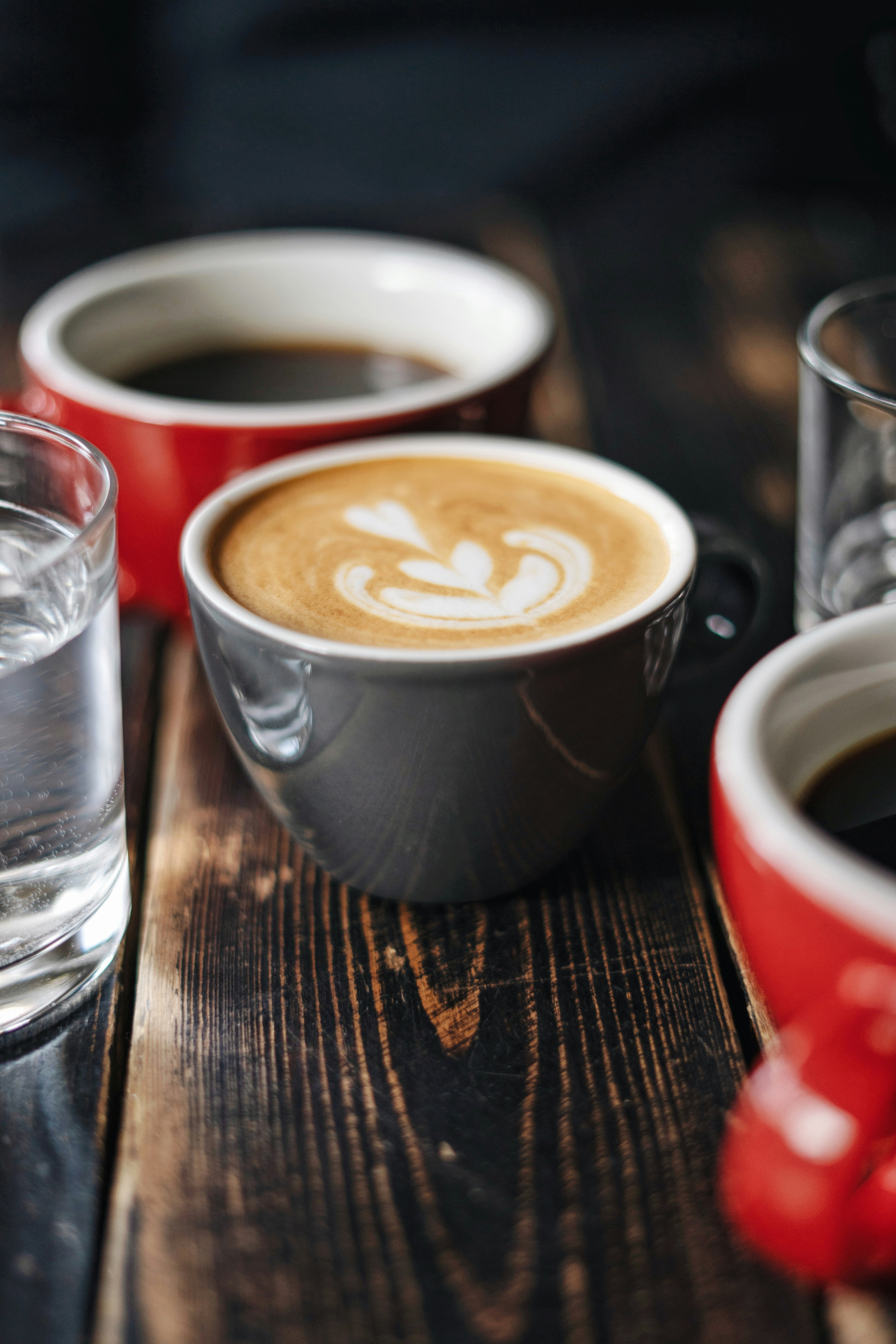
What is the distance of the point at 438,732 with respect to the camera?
462mm

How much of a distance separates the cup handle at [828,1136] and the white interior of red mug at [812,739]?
2cm

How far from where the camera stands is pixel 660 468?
0.87 meters

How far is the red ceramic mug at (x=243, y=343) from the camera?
0.66m

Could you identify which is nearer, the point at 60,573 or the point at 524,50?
the point at 60,573

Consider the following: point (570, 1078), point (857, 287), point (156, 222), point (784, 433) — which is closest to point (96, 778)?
point (570, 1078)

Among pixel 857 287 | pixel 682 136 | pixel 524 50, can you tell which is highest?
pixel 857 287

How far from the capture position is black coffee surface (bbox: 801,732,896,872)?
1.42ft

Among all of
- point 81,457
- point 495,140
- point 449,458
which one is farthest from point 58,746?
point 495,140

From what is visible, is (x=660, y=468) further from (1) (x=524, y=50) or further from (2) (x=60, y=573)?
(1) (x=524, y=50)

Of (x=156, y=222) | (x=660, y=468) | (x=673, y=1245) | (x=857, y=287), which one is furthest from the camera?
(x=156, y=222)

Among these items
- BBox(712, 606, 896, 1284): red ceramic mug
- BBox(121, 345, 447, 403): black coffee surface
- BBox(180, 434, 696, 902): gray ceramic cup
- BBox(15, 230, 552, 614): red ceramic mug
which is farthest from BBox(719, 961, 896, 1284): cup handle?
BBox(121, 345, 447, 403): black coffee surface

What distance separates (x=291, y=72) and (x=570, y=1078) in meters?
1.46

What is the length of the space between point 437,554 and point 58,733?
180 mm

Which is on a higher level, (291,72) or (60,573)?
(60,573)
